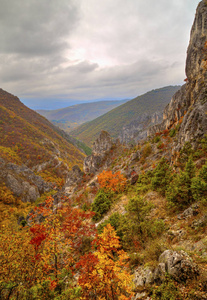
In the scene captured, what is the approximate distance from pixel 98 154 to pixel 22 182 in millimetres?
46164

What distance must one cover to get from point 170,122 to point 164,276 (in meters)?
37.0

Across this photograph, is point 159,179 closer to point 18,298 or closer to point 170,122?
point 18,298

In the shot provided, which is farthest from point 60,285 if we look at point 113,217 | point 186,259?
point 186,259

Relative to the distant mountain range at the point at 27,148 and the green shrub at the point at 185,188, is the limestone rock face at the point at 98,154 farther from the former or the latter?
the green shrub at the point at 185,188

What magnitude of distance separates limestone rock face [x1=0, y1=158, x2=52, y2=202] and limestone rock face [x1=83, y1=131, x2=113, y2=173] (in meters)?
36.2

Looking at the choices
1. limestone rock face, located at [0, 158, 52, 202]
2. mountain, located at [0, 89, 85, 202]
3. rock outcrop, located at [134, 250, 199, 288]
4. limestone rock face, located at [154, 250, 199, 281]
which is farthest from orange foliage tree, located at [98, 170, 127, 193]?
mountain, located at [0, 89, 85, 202]

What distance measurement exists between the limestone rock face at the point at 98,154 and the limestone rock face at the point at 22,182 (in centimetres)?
3622

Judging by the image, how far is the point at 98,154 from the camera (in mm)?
66625

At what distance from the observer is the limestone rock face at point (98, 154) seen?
6391 centimetres

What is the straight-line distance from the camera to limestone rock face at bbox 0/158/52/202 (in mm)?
72375

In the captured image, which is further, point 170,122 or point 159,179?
point 170,122

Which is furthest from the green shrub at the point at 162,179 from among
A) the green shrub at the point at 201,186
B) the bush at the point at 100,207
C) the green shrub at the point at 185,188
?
the bush at the point at 100,207

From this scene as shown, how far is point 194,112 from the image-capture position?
21047 mm

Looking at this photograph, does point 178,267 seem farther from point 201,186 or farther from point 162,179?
point 162,179
